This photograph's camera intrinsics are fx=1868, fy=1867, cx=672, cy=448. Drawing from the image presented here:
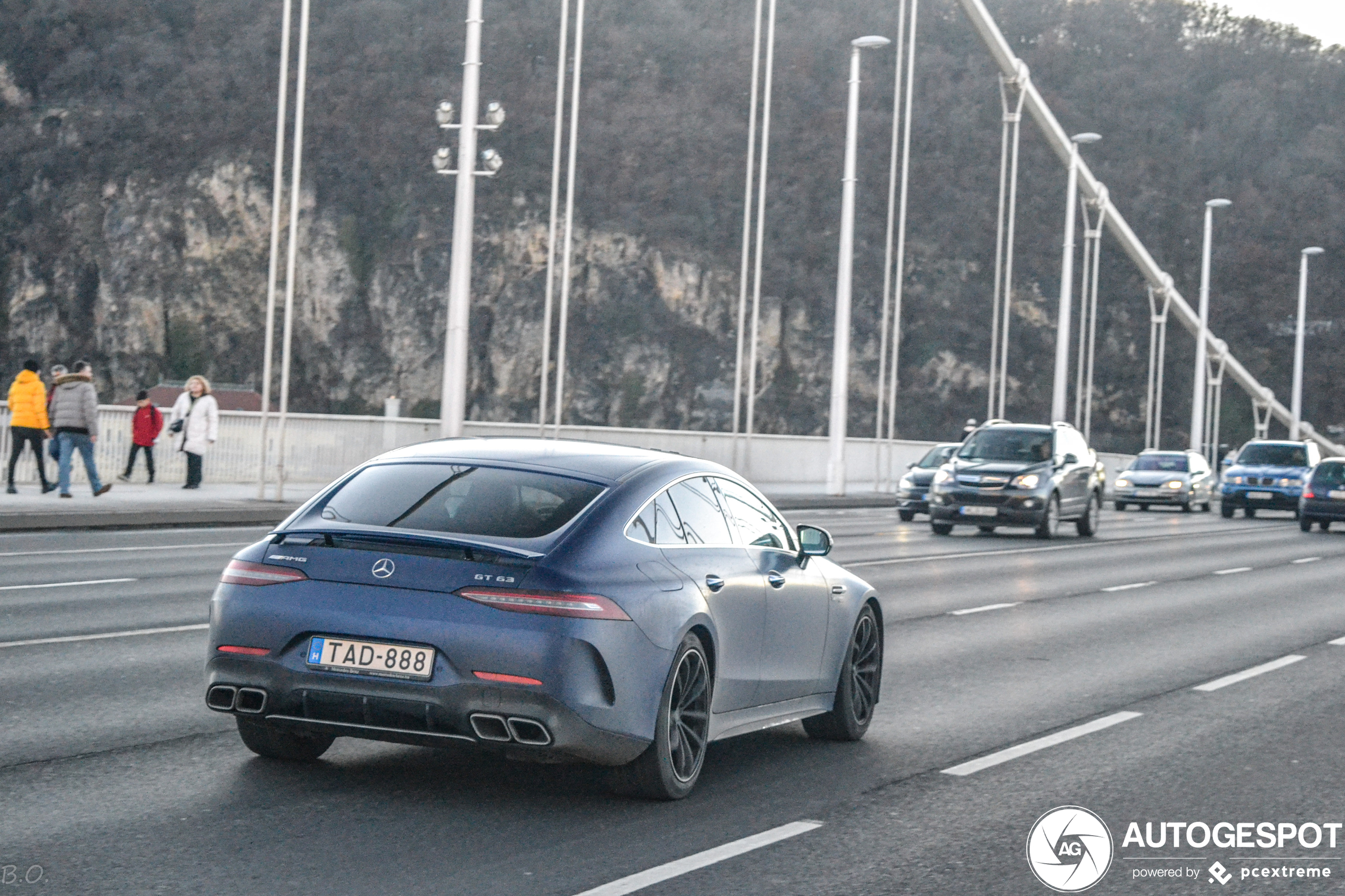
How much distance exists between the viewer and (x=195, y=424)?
3084 centimetres

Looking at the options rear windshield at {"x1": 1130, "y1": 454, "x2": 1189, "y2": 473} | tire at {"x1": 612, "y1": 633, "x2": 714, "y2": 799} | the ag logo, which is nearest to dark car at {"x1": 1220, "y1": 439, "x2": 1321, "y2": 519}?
rear windshield at {"x1": 1130, "y1": 454, "x2": 1189, "y2": 473}

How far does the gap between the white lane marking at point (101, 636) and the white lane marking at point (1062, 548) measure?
27.0 feet

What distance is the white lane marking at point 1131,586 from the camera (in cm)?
1900

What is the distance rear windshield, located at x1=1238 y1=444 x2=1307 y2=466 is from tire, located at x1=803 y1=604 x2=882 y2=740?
1443 inches

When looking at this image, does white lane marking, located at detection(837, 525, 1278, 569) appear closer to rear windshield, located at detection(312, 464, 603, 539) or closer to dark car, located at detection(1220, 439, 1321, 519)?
dark car, located at detection(1220, 439, 1321, 519)

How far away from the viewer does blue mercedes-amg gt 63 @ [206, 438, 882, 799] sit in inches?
248

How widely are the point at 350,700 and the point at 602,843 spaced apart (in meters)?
1.00

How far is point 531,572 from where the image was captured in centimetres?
639

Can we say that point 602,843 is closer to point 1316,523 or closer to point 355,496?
point 355,496

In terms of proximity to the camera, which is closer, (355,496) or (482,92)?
(355,496)

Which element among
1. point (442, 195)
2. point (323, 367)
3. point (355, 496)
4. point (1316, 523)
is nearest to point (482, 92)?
point (442, 195)

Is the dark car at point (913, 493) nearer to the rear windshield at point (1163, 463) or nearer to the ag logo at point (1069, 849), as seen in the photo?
the rear windshield at point (1163, 463)

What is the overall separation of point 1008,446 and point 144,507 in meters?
13.1

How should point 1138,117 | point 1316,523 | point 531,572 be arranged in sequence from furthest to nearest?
point 1138,117
point 1316,523
point 531,572
